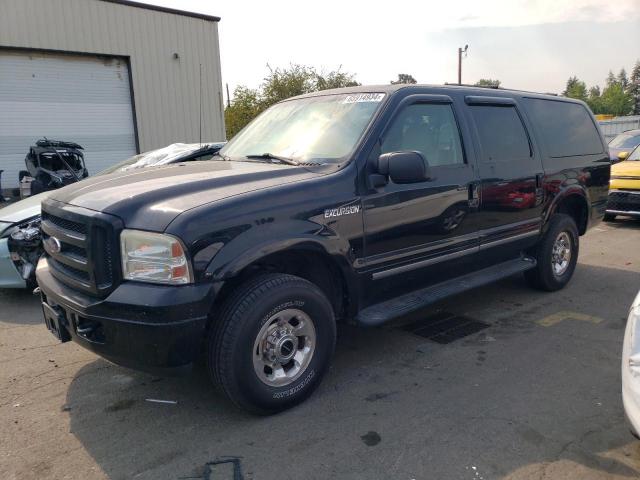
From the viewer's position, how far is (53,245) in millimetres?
3352

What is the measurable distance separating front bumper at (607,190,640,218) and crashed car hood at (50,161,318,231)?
7.75 meters

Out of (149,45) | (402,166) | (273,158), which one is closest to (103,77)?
(149,45)

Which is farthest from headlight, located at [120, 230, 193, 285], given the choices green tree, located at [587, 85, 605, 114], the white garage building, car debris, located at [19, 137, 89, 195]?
green tree, located at [587, 85, 605, 114]

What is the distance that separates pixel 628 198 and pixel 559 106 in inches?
173

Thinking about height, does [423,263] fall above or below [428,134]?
below

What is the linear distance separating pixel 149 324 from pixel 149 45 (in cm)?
1567

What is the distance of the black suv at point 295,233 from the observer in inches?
111

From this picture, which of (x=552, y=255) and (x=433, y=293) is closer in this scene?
(x=433, y=293)

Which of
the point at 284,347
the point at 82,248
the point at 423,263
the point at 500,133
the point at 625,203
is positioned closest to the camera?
the point at 82,248

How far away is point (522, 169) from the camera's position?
4.93 m

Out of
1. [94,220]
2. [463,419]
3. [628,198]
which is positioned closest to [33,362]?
[94,220]

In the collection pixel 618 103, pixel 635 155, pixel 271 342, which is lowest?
pixel 271 342

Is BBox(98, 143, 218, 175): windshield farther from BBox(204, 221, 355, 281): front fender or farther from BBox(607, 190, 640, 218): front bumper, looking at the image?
BBox(607, 190, 640, 218): front bumper

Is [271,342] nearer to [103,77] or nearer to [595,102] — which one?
[103,77]
